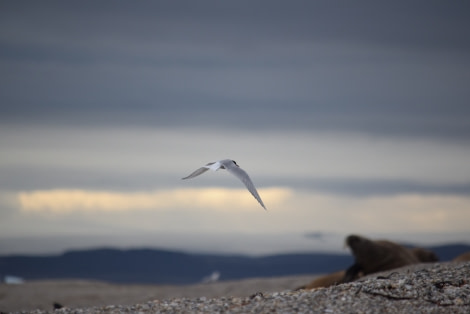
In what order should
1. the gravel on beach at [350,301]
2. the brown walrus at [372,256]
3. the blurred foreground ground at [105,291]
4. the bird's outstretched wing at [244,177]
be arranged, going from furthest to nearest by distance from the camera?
the blurred foreground ground at [105,291] < the brown walrus at [372,256] < the bird's outstretched wing at [244,177] < the gravel on beach at [350,301]

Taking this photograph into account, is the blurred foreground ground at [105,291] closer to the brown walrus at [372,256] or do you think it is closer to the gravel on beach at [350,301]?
the brown walrus at [372,256]

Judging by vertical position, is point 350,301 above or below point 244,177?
below

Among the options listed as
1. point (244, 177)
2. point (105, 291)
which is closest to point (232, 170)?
point (244, 177)

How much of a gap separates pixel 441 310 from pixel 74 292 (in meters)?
21.2

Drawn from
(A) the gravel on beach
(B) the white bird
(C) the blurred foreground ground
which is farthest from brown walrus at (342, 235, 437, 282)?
(A) the gravel on beach

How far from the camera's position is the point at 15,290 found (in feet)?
118

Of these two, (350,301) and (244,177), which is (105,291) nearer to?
(244,177)

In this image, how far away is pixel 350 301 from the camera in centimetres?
1641

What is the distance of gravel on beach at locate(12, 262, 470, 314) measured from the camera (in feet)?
52.8

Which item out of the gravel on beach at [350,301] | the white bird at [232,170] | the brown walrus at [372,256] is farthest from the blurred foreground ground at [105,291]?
the gravel on beach at [350,301]

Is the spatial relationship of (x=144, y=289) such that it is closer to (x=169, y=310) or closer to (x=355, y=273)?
(x=355, y=273)

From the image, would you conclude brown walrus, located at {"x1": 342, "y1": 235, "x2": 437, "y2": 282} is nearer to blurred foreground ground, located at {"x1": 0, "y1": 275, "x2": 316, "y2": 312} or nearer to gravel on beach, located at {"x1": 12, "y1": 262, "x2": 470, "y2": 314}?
blurred foreground ground, located at {"x1": 0, "y1": 275, "x2": 316, "y2": 312}

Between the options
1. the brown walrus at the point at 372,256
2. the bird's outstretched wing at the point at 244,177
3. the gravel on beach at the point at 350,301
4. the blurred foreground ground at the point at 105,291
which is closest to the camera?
the gravel on beach at the point at 350,301

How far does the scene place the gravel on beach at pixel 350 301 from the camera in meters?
16.1
